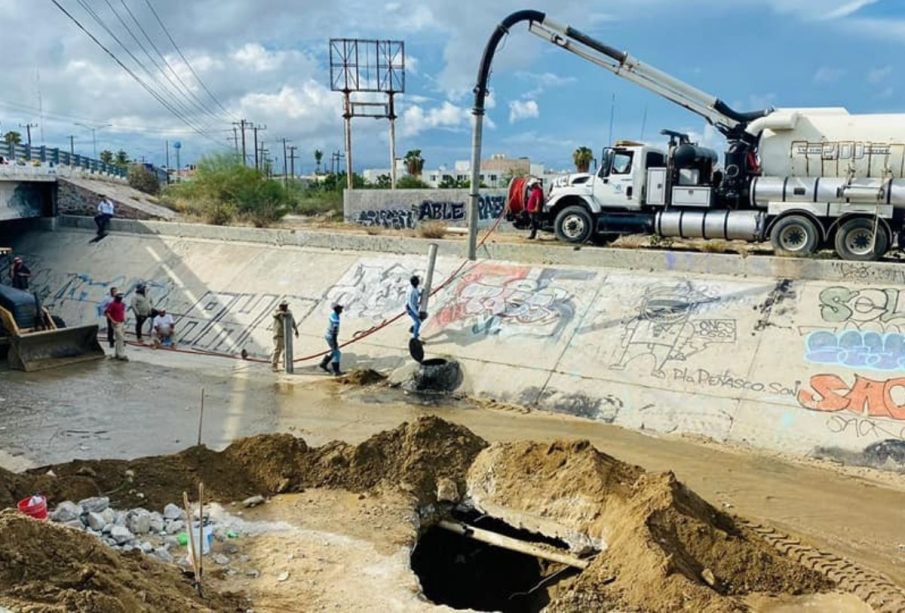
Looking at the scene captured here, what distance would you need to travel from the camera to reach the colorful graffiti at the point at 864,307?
13980 mm

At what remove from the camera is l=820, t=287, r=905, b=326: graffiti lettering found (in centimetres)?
1405

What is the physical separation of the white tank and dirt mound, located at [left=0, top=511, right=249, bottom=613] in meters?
16.5

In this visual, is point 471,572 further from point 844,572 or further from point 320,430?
point 320,430

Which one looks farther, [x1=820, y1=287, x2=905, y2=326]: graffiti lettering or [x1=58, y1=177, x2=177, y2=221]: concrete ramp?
[x1=58, y1=177, x2=177, y2=221]: concrete ramp

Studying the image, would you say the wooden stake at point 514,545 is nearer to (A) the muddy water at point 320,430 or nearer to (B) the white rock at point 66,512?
(A) the muddy water at point 320,430

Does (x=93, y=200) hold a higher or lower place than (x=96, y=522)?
higher

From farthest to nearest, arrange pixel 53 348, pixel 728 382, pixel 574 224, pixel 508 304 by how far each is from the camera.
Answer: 1. pixel 574 224
2. pixel 53 348
3. pixel 508 304
4. pixel 728 382

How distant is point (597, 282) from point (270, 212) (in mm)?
25236

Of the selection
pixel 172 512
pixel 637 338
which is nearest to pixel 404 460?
pixel 172 512

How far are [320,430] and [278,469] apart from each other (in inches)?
153

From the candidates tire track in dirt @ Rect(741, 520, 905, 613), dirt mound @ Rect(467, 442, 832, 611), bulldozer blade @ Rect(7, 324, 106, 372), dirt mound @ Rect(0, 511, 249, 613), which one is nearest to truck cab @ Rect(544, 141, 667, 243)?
dirt mound @ Rect(467, 442, 832, 611)

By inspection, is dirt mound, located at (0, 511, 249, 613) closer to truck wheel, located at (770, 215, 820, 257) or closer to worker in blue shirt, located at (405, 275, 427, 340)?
worker in blue shirt, located at (405, 275, 427, 340)

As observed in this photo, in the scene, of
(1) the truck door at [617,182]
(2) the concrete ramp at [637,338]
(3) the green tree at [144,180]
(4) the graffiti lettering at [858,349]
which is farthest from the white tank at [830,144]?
(3) the green tree at [144,180]

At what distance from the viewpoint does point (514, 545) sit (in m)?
8.52
